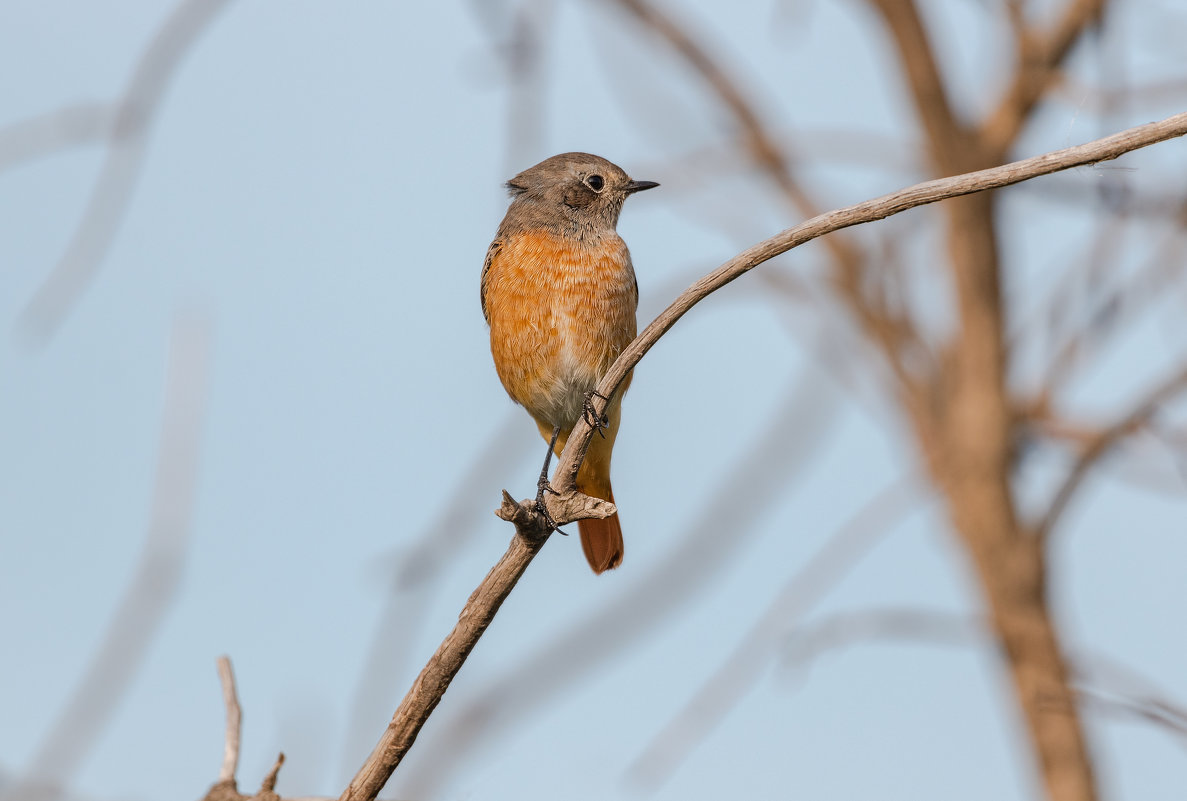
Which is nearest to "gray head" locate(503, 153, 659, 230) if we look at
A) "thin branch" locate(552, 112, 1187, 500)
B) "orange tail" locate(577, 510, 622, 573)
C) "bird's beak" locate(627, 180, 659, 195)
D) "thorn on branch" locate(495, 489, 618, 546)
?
"bird's beak" locate(627, 180, 659, 195)

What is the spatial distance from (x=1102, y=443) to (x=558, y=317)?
7.97 ft

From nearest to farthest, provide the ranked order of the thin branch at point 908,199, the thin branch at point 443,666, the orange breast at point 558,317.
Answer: the thin branch at point 908,199
the thin branch at point 443,666
the orange breast at point 558,317

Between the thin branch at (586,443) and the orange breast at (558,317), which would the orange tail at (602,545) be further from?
the thin branch at (586,443)

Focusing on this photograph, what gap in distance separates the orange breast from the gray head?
0.24 m

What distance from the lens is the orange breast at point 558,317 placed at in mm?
4855

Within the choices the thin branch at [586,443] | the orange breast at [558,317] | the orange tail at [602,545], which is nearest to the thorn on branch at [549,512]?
the thin branch at [586,443]

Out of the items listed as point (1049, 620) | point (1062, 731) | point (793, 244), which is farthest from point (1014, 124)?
point (793, 244)

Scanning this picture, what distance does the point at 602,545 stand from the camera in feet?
16.6

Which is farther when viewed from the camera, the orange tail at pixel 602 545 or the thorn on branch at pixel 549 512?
the orange tail at pixel 602 545

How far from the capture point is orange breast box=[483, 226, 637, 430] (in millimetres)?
4855

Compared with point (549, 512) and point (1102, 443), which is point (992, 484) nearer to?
point (1102, 443)

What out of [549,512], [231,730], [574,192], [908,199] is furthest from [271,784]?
[574,192]

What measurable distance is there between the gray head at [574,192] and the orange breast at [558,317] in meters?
0.24

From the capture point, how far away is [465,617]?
9.02ft
